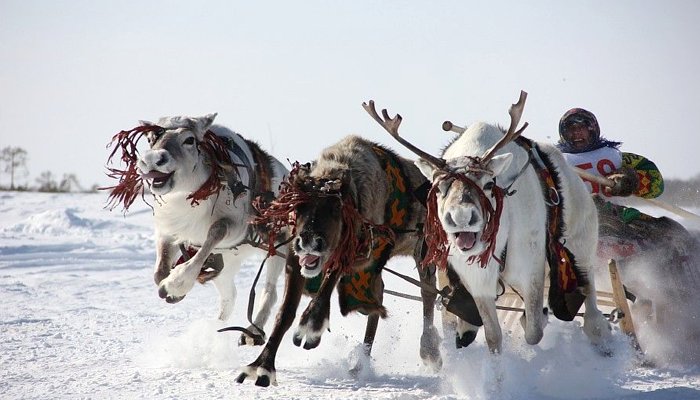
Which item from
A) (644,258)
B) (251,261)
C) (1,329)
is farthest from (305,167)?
A: (251,261)

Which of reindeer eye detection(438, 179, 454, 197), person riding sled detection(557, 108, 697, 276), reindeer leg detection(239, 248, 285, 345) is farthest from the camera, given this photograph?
reindeer leg detection(239, 248, 285, 345)

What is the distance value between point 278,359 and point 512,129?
295 centimetres

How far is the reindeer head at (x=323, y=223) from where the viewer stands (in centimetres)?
554

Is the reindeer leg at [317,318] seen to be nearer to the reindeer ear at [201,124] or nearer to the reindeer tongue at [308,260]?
the reindeer tongue at [308,260]

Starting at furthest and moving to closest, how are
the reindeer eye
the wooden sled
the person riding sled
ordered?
the person riding sled → the wooden sled → the reindeer eye

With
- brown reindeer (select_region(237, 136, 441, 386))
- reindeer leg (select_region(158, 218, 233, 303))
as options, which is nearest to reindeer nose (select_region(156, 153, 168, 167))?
reindeer leg (select_region(158, 218, 233, 303))

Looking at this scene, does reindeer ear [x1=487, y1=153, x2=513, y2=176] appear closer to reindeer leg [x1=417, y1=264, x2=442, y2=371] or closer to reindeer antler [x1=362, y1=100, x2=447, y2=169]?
reindeer antler [x1=362, y1=100, x2=447, y2=169]

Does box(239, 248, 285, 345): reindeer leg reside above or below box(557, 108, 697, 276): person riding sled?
below

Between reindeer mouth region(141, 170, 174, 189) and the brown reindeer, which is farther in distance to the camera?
reindeer mouth region(141, 170, 174, 189)

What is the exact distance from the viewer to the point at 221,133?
7.34 meters

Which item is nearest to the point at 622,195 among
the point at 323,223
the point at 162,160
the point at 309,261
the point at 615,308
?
the point at 615,308

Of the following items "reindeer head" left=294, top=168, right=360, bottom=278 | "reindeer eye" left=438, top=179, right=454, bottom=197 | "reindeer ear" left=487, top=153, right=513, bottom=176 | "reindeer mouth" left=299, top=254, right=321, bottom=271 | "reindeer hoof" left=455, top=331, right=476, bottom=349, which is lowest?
"reindeer hoof" left=455, top=331, right=476, bottom=349

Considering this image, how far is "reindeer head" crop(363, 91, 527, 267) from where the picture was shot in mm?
5051

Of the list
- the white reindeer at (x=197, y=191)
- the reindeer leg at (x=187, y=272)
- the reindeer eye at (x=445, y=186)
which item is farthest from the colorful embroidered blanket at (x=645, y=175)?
the reindeer leg at (x=187, y=272)
